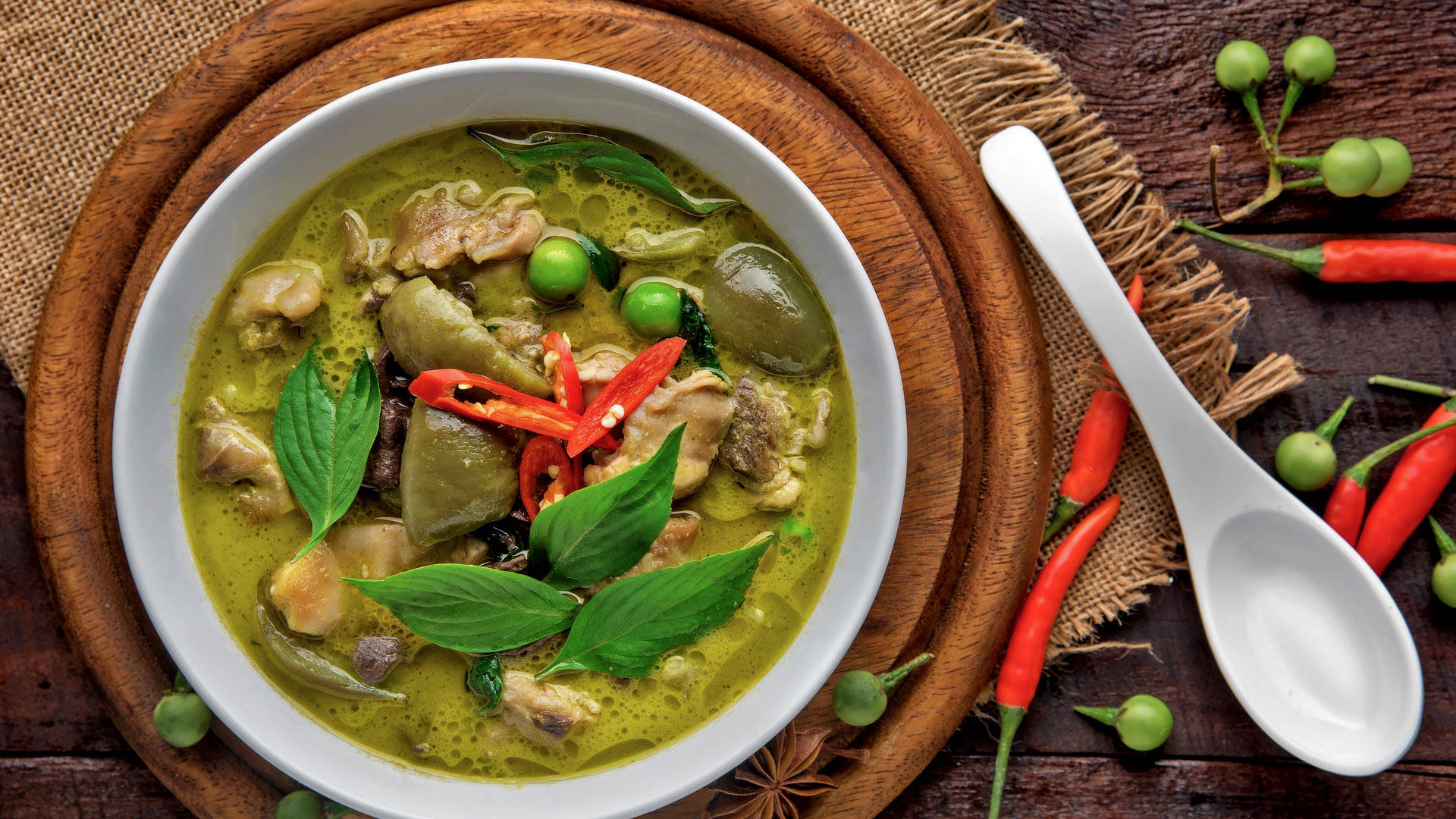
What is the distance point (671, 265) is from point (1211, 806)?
2291mm

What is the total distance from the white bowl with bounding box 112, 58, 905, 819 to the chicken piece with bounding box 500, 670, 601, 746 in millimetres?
150

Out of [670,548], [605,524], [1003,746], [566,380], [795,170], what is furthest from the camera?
[1003,746]

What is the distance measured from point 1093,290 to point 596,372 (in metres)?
1.40

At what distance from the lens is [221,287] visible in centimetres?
246

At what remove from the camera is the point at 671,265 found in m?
2.52

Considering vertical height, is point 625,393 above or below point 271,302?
below

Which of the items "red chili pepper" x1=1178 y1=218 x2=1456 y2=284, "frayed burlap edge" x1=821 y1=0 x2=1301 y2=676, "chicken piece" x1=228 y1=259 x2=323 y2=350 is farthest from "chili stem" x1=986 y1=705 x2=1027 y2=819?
"chicken piece" x1=228 y1=259 x2=323 y2=350

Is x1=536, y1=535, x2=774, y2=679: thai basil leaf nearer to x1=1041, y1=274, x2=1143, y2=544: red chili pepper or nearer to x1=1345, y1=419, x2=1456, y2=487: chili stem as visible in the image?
x1=1041, y1=274, x2=1143, y2=544: red chili pepper

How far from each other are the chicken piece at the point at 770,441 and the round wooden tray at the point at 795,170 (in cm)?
31

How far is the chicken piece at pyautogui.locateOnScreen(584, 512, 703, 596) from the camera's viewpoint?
2477mm

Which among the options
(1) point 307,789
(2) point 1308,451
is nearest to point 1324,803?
(2) point 1308,451

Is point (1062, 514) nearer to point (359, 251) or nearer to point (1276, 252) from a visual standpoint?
point (1276, 252)

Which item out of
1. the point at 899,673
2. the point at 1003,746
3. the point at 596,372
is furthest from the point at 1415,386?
the point at 596,372

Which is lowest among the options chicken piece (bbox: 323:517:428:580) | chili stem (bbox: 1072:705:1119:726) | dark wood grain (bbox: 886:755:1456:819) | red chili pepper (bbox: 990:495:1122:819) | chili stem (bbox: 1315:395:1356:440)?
dark wood grain (bbox: 886:755:1456:819)
